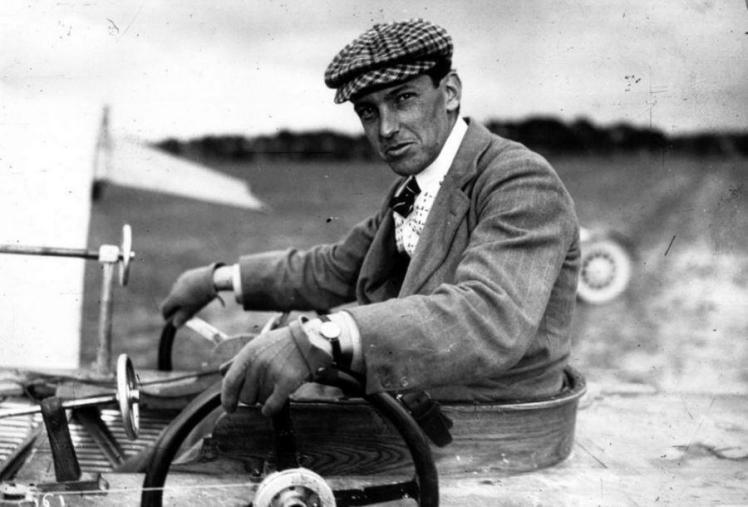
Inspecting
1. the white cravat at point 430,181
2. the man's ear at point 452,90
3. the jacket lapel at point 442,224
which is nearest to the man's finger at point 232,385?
the jacket lapel at point 442,224

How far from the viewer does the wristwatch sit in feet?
6.82

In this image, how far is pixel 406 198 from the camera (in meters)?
2.84

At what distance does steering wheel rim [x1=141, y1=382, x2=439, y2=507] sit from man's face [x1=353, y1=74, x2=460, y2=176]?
82cm

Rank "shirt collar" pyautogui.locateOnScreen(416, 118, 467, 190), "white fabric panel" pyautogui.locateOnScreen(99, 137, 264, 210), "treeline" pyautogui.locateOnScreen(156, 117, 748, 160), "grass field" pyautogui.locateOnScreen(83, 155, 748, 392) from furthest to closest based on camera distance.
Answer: "treeline" pyautogui.locateOnScreen(156, 117, 748, 160), "grass field" pyautogui.locateOnScreen(83, 155, 748, 392), "white fabric panel" pyautogui.locateOnScreen(99, 137, 264, 210), "shirt collar" pyautogui.locateOnScreen(416, 118, 467, 190)

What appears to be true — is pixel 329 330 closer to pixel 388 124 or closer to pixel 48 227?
pixel 388 124

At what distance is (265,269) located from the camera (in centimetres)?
346

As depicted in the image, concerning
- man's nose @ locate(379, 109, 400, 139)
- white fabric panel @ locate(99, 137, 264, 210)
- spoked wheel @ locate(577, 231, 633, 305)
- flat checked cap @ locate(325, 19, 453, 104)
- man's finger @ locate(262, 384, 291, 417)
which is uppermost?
flat checked cap @ locate(325, 19, 453, 104)

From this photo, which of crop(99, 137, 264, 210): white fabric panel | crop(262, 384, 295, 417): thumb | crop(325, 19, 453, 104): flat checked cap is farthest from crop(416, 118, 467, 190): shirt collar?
crop(99, 137, 264, 210): white fabric panel

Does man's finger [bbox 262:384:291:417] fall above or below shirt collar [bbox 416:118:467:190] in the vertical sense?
below

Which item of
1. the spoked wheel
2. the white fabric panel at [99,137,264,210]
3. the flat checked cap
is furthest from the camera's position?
the spoked wheel

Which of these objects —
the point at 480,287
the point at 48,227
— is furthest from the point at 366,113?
the point at 48,227

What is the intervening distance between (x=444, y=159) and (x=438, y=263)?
0.37 metres

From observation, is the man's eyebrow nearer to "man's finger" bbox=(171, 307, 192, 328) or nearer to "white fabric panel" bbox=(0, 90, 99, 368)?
"man's finger" bbox=(171, 307, 192, 328)

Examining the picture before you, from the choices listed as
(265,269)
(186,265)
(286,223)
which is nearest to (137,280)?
(186,265)
